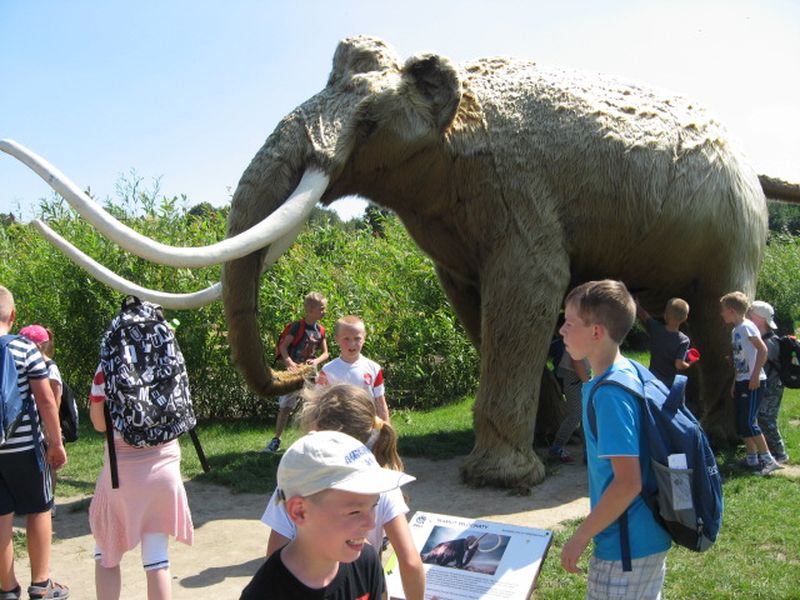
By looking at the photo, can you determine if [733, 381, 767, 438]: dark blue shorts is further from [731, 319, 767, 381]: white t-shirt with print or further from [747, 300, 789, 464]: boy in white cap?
[747, 300, 789, 464]: boy in white cap

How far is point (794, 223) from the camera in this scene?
147ft

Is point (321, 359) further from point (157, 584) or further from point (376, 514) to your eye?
point (376, 514)

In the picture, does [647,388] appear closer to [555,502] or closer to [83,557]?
[555,502]

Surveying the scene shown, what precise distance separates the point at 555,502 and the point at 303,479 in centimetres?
381

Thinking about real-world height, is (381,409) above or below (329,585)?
below

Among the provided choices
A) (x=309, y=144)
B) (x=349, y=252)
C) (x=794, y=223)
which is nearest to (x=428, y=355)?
(x=349, y=252)

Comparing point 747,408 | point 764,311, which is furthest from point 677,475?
point 764,311

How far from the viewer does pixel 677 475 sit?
2295 millimetres

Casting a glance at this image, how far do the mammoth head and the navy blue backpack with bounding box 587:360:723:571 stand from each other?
252 centimetres

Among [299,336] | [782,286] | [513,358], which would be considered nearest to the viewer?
[513,358]

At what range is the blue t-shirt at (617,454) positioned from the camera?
233 cm

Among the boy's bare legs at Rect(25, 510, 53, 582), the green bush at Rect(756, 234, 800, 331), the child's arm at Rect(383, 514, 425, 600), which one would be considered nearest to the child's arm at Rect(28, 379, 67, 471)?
the boy's bare legs at Rect(25, 510, 53, 582)

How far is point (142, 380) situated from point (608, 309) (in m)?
1.97

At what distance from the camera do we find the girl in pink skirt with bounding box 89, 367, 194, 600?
10.7 ft
